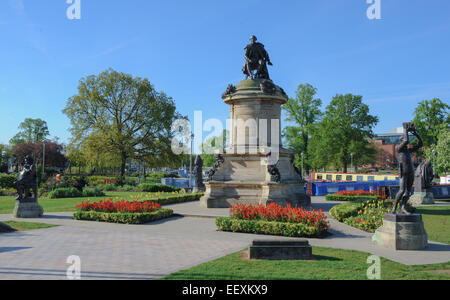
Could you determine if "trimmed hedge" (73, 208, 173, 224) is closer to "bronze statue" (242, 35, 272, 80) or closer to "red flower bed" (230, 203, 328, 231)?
"red flower bed" (230, 203, 328, 231)

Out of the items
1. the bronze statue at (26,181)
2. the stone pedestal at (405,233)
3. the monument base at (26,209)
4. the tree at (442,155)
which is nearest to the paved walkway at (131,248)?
the stone pedestal at (405,233)

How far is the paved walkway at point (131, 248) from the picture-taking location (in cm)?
680

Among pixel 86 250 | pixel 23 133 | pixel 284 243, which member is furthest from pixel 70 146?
pixel 23 133

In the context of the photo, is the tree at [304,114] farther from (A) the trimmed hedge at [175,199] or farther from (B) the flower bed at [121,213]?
(B) the flower bed at [121,213]

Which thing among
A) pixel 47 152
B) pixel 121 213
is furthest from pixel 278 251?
pixel 47 152

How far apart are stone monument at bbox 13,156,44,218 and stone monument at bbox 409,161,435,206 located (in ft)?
72.9

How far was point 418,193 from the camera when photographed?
22766mm

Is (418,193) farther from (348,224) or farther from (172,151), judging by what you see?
(172,151)

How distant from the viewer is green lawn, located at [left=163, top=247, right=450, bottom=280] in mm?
6324

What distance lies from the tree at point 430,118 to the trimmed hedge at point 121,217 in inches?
1868

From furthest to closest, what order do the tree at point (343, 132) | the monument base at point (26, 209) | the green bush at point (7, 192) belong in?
1. the tree at point (343, 132)
2. the green bush at point (7, 192)
3. the monument base at point (26, 209)

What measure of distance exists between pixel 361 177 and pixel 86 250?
124 feet

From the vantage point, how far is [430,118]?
49812 millimetres

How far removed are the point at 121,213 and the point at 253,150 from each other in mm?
7868
